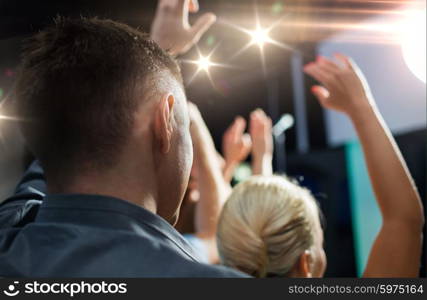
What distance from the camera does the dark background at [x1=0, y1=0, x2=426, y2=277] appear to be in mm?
1288

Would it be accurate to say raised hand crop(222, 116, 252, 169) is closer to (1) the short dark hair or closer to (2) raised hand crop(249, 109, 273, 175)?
(2) raised hand crop(249, 109, 273, 175)

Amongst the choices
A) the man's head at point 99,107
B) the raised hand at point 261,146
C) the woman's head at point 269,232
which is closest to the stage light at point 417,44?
the raised hand at point 261,146

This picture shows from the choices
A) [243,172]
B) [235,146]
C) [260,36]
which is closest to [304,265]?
[235,146]

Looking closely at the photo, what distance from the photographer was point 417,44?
1.17m

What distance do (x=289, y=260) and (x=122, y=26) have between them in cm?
48

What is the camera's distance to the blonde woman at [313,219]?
0.81 metres

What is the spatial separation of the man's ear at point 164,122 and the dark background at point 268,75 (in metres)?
0.48

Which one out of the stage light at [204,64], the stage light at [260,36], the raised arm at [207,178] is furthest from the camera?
the stage light at [260,36]

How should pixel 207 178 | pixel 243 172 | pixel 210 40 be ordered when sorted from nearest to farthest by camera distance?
1. pixel 207 178
2. pixel 210 40
3. pixel 243 172

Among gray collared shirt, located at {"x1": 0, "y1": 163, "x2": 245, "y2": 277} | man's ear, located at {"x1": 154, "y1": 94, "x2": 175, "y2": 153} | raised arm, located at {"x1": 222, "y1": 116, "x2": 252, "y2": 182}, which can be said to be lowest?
gray collared shirt, located at {"x1": 0, "y1": 163, "x2": 245, "y2": 277}

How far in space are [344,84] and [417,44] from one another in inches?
15.9

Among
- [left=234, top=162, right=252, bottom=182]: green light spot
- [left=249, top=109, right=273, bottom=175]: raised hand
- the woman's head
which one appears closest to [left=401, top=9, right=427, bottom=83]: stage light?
[left=249, top=109, right=273, bottom=175]: raised hand

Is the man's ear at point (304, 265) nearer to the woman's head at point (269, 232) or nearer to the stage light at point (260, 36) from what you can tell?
the woman's head at point (269, 232)

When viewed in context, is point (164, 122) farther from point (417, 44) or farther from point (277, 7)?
point (277, 7)
